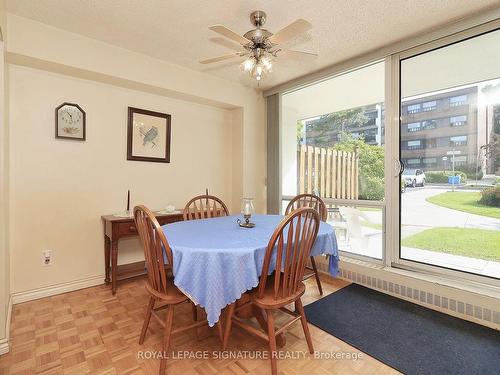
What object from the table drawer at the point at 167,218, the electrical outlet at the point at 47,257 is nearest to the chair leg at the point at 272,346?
the table drawer at the point at 167,218

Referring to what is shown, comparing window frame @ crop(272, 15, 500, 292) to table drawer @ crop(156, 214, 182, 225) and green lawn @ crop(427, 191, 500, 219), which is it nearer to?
green lawn @ crop(427, 191, 500, 219)

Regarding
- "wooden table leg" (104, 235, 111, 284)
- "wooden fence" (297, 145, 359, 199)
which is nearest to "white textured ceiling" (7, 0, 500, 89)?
"wooden fence" (297, 145, 359, 199)

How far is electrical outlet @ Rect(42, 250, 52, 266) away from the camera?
2.51 metres

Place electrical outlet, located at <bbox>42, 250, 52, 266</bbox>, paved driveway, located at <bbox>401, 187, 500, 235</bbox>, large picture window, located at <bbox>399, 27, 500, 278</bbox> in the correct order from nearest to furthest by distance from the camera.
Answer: large picture window, located at <bbox>399, 27, 500, 278</bbox> → paved driveway, located at <bbox>401, 187, 500, 235</bbox> → electrical outlet, located at <bbox>42, 250, 52, 266</bbox>

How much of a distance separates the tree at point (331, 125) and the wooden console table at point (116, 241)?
1983mm

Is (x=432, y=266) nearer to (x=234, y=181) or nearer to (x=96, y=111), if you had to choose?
(x=234, y=181)

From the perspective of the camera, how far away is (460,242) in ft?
7.88

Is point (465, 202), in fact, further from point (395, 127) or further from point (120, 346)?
point (120, 346)

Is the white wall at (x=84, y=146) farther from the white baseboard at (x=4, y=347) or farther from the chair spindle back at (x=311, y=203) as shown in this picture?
the chair spindle back at (x=311, y=203)

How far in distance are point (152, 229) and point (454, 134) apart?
8.62 feet

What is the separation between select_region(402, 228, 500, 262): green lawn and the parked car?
46cm

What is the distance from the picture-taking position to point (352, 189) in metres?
3.11

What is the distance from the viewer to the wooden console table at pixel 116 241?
254 centimetres

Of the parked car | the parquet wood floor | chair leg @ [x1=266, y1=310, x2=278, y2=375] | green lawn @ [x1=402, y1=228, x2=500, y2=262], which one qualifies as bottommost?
the parquet wood floor
